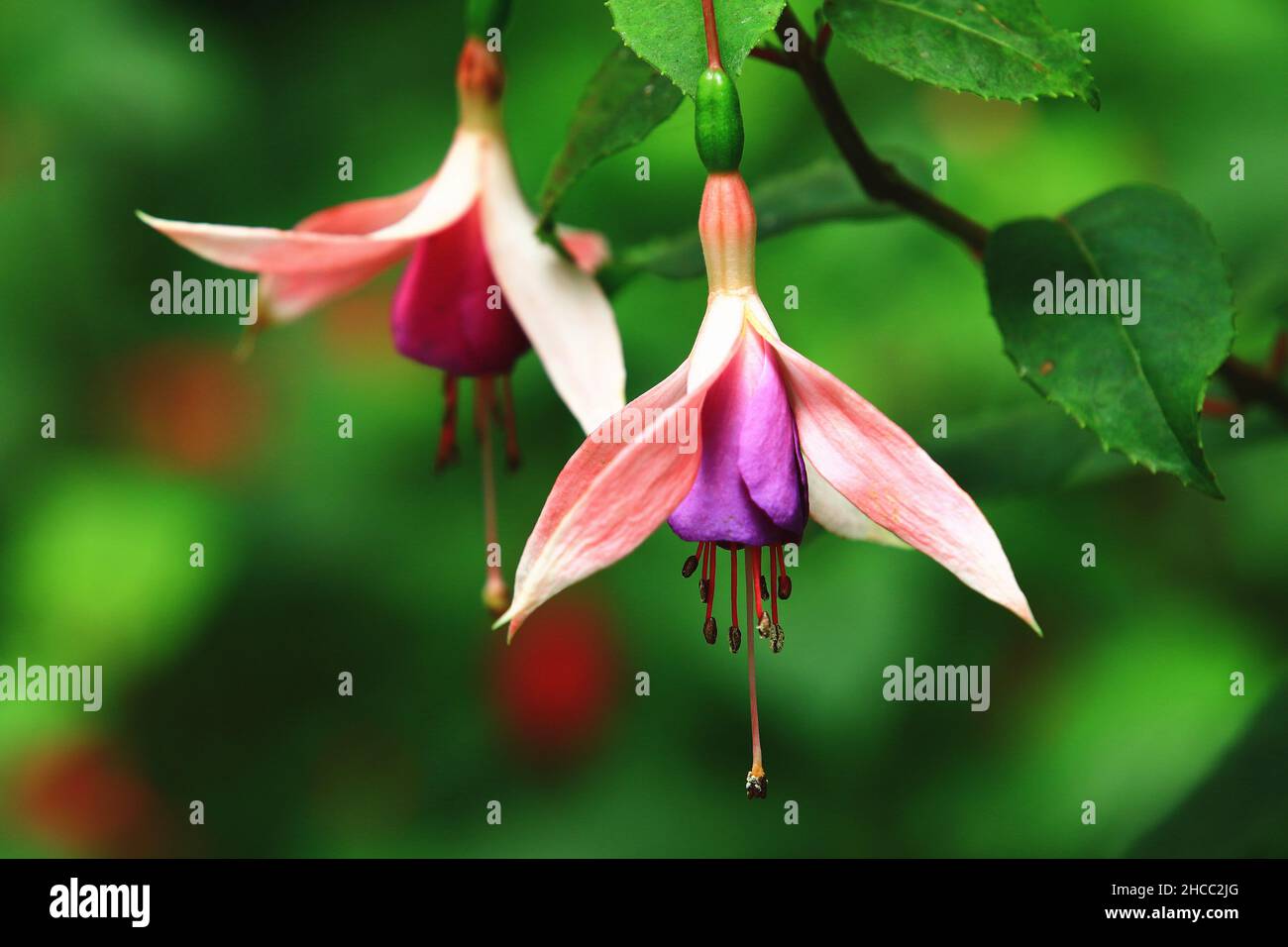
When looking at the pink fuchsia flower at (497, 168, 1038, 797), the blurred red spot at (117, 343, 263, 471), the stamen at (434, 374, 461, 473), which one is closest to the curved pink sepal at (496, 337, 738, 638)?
the pink fuchsia flower at (497, 168, 1038, 797)

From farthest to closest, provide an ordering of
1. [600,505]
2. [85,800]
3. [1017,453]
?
[85,800], [1017,453], [600,505]

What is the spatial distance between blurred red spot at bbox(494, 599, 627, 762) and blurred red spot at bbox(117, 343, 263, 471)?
0.46 metres

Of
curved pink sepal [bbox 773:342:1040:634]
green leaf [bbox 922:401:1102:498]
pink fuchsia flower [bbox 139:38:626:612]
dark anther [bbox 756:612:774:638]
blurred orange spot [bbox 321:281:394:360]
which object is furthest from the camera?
blurred orange spot [bbox 321:281:394:360]

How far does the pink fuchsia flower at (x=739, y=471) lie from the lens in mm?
668

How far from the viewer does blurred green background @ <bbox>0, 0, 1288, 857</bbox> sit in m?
1.70

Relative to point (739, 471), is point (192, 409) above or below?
above

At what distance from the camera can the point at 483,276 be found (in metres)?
0.95

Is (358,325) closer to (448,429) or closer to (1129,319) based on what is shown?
(448,429)

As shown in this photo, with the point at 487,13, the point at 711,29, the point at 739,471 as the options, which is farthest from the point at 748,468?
the point at 487,13

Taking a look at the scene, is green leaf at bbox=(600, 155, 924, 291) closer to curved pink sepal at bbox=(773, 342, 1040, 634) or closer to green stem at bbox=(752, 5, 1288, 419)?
green stem at bbox=(752, 5, 1288, 419)

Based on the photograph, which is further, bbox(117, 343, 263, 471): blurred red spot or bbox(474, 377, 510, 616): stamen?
bbox(117, 343, 263, 471): blurred red spot

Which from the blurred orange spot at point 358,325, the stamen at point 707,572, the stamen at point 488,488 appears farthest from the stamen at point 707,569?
the blurred orange spot at point 358,325

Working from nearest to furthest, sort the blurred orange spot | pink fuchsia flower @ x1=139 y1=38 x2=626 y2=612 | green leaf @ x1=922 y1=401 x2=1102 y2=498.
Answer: pink fuchsia flower @ x1=139 y1=38 x2=626 y2=612 < green leaf @ x1=922 y1=401 x2=1102 y2=498 < the blurred orange spot

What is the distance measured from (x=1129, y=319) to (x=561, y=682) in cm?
107
